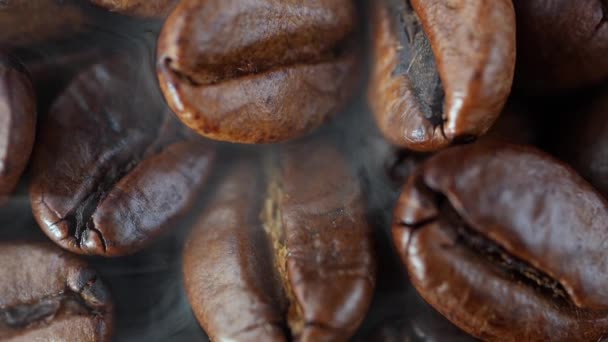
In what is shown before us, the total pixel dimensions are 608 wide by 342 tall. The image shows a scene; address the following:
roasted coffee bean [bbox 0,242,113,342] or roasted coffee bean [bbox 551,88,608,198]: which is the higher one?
roasted coffee bean [bbox 551,88,608,198]

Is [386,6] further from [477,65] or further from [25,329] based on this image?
[25,329]

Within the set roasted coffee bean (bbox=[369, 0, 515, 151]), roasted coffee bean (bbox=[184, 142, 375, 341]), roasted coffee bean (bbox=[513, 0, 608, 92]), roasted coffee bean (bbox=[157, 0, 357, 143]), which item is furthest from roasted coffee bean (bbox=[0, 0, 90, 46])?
roasted coffee bean (bbox=[513, 0, 608, 92])

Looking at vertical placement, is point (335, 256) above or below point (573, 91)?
below

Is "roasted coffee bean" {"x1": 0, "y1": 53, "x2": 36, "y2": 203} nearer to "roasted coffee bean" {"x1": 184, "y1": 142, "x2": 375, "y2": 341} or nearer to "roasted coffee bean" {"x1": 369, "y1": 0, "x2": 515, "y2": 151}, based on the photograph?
"roasted coffee bean" {"x1": 184, "y1": 142, "x2": 375, "y2": 341}

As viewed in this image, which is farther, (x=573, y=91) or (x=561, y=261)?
(x=573, y=91)

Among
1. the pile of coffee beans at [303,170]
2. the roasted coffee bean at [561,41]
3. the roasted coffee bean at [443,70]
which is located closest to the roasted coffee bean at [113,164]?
the pile of coffee beans at [303,170]

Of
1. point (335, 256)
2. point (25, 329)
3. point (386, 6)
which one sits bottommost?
point (25, 329)

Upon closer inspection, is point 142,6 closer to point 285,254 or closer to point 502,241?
point 285,254

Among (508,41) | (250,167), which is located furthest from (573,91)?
(250,167)
